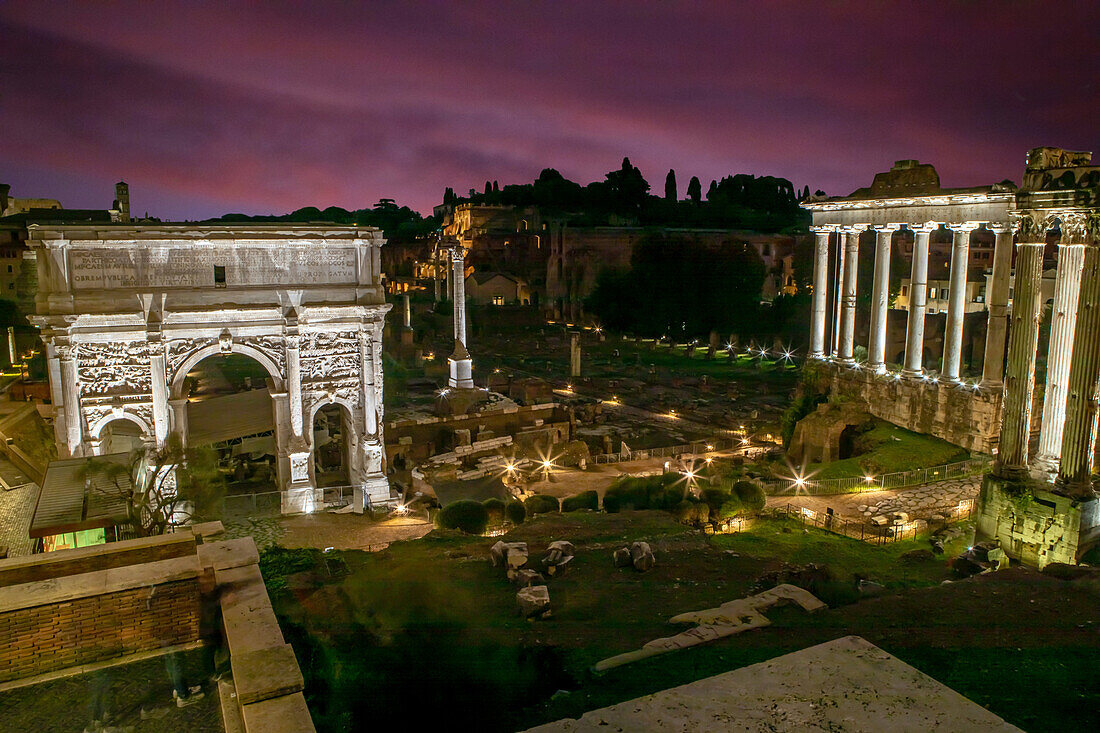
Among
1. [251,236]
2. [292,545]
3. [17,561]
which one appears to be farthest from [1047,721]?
[251,236]

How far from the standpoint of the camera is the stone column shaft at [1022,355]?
50.9ft

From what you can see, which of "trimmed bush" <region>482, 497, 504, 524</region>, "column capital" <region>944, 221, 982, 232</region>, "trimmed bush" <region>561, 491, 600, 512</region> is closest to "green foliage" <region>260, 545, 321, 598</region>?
"trimmed bush" <region>482, 497, 504, 524</region>

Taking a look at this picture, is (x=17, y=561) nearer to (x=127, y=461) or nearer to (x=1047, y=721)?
(x=127, y=461)

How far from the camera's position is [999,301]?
23.0m

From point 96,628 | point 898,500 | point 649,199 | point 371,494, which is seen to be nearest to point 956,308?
point 898,500

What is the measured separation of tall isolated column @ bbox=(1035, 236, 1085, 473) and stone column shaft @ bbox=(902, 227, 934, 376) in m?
10.2

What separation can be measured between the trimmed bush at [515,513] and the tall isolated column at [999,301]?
1551 centimetres

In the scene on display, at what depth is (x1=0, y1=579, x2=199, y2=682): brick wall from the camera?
25.4 ft

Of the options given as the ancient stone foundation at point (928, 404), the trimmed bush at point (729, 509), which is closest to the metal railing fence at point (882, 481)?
the ancient stone foundation at point (928, 404)

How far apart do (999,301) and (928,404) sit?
424 cm

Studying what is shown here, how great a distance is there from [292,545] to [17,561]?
8704 mm

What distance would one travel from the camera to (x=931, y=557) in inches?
642

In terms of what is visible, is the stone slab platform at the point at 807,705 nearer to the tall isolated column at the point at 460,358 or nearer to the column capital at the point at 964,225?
the column capital at the point at 964,225

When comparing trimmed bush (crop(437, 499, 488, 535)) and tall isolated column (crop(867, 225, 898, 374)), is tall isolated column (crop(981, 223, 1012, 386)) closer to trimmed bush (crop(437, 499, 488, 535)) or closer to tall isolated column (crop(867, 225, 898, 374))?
tall isolated column (crop(867, 225, 898, 374))
